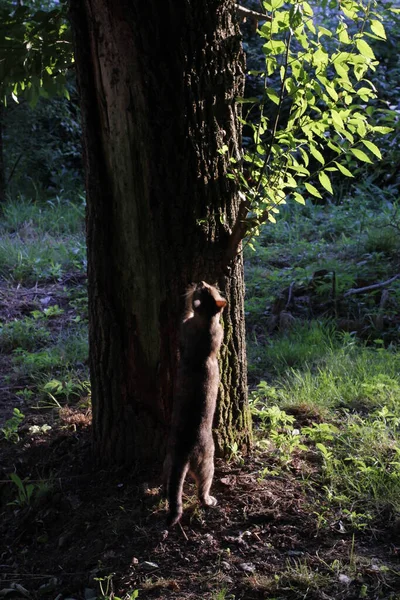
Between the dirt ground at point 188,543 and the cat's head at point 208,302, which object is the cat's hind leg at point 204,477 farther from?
the cat's head at point 208,302

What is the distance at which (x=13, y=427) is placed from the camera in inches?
167

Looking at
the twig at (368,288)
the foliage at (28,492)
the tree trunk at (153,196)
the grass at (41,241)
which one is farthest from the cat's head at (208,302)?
the grass at (41,241)

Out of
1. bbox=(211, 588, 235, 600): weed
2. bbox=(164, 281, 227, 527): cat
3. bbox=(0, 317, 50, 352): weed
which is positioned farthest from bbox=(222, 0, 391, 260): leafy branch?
bbox=(0, 317, 50, 352): weed

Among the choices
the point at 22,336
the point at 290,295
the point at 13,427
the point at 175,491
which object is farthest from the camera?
the point at 290,295

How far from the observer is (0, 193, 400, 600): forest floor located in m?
2.85

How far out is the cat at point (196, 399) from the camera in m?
3.03

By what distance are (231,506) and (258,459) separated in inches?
15.2

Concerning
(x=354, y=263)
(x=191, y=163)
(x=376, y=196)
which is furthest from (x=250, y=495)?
(x=376, y=196)

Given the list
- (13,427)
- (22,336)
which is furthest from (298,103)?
(22,336)

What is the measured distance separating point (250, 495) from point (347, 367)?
1.74 meters

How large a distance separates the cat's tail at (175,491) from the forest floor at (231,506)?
6.6 inches

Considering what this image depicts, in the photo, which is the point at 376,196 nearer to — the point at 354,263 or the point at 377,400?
the point at 354,263

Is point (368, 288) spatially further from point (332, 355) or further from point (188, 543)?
point (188, 543)

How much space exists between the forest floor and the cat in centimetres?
25
